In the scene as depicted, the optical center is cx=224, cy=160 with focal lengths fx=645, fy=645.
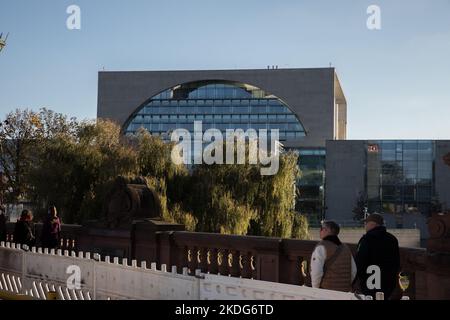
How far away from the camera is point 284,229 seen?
87.1ft

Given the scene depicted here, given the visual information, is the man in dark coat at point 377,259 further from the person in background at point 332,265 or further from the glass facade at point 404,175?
the glass facade at point 404,175

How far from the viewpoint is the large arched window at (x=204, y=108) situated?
350ft

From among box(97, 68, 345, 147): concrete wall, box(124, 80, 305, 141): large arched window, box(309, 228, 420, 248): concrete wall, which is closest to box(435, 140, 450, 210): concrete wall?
box(97, 68, 345, 147): concrete wall

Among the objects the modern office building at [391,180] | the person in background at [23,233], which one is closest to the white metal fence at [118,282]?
the person in background at [23,233]

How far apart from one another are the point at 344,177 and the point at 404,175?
7.20 m

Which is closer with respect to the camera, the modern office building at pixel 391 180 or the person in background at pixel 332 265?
the person in background at pixel 332 265

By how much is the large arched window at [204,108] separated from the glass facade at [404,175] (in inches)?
1272

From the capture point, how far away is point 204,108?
108 meters

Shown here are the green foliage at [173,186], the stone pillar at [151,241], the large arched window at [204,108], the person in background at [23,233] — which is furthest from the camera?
the large arched window at [204,108]

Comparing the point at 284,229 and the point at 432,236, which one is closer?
the point at 432,236

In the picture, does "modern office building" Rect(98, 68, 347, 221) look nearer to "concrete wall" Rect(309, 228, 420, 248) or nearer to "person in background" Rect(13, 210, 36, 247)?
"concrete wall" Rect(309, 228, 420, 248)

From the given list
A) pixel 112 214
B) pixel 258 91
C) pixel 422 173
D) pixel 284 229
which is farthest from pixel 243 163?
pixel 258 91
